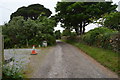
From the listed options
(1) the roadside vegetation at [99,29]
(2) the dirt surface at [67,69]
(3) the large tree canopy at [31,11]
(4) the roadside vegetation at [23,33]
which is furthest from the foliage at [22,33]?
(2) the dirt surface at [67,69]

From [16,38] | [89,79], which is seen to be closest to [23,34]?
[16,38]

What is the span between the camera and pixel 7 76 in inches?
106

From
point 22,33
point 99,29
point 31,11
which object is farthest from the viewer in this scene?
point 31,11

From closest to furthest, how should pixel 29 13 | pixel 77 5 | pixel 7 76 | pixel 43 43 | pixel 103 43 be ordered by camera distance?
1. pixel 7 76
2. pixel 103 43
3. pixel 43 43
4. pixel 77 5
5. pixel 29 13

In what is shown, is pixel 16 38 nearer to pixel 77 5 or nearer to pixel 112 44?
pixel 77 5

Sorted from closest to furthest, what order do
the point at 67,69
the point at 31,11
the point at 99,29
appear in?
the point at 67,69, the point at 99,29, the point at 31,11

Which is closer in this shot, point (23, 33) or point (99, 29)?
point (99, 29)

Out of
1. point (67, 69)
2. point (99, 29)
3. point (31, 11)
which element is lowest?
point (67, 69)

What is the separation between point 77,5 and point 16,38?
385 inches

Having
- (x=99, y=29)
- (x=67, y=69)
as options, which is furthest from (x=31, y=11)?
(x=67, y=69)

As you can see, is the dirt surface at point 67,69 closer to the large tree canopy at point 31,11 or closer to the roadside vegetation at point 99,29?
the roadside vegetation at point 99,29

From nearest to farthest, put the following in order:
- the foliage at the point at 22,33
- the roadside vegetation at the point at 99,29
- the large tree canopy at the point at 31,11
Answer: the roadside vegetation at the point at 99,29 < the foliage at the point at 22,33 < the large tree canopy at the point at 31,11

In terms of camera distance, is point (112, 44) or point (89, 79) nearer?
point (89, 79)

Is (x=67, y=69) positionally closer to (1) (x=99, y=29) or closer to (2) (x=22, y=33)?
(1) (x=99, y=29)
